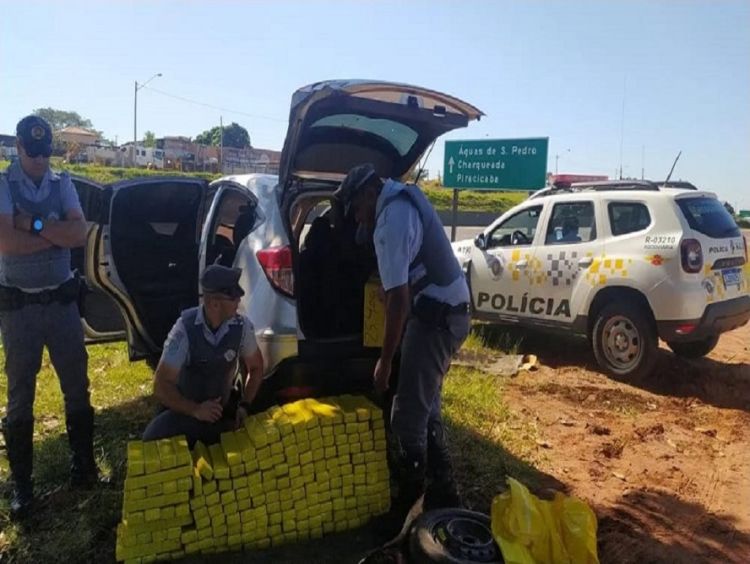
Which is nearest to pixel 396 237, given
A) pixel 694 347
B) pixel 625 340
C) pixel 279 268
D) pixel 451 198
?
pixel 279 268

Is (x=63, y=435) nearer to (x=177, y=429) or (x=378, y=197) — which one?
(x=177, y=429)

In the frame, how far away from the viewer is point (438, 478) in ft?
10.8

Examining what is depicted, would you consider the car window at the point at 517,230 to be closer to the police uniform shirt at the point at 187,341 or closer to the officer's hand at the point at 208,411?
the police uniform shirt at the point at 187,341

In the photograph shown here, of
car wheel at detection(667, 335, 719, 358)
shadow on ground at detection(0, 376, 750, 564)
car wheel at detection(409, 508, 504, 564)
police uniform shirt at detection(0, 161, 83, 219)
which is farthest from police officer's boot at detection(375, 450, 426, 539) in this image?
car wheel at detection(667, 335, 719, 358)

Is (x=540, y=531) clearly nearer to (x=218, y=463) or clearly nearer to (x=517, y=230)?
(x=218, y=463)

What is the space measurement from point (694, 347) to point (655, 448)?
261 centimetres

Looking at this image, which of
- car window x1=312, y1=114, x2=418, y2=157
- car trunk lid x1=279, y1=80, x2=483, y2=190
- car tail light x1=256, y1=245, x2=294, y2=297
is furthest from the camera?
car window x1=312, y1=114, x2=418, y2=157

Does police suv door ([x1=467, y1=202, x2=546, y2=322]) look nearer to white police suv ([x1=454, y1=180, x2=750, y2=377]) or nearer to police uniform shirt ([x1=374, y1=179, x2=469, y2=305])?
white police suv ([x1=454, y1=180, x2=750, y2=377])

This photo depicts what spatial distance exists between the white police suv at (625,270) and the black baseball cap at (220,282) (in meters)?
4.38

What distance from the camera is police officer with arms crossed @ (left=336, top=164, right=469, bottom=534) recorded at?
2.96 m

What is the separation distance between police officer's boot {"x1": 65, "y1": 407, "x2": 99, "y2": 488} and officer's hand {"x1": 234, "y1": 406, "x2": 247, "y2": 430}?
940mm

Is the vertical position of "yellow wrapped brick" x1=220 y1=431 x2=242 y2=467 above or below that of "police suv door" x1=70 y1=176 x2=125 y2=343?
below

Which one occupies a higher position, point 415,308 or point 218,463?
point 415,308

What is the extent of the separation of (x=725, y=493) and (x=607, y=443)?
91 centimetres
